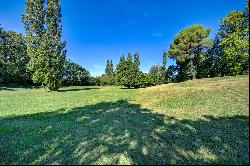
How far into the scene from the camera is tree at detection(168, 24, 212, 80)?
75312 millimetres

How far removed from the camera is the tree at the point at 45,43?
189ft

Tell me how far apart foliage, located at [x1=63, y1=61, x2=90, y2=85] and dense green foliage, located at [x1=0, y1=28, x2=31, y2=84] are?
22.1 metres

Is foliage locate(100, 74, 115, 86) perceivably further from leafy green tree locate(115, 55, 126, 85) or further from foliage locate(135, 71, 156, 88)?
foliage locate(135, 71, 156, 88)

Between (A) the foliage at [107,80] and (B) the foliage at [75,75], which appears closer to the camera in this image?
(B) the foliage at [75,75]

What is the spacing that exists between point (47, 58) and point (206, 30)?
4353 centimetres

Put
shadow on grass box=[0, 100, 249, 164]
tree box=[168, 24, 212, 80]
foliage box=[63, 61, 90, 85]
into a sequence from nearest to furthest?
shadow on grass box=[0, 100, 249, 164], tree box=[168, 24, 212, 80], foliage box=[63, 61, 90, 85]

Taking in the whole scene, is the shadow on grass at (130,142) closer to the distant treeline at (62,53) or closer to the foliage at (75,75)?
the distant treeline at (62,53)

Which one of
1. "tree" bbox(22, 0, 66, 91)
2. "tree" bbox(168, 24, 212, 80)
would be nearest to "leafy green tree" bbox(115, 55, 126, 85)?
"tree" bbox(168, 24, 212, 80)

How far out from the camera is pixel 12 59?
3615 inches

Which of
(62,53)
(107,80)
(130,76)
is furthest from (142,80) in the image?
(107,80)

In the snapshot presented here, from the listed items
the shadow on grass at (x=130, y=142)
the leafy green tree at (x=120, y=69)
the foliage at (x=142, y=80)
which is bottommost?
the shadow on grass at (x=130, y=142)

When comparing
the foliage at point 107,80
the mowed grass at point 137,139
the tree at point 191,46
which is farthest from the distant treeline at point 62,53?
the foliage at point 107,80

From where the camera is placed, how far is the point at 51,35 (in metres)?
61.8

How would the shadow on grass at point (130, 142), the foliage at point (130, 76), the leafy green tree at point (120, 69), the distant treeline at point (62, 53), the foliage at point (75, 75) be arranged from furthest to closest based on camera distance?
the foliage at point (75, 75) → the leafy green tree at point (120, 69) → the foliage at point (130, 76) → the distant treeline at point (62, 53) → the shadow on grass at point (130, 142)
